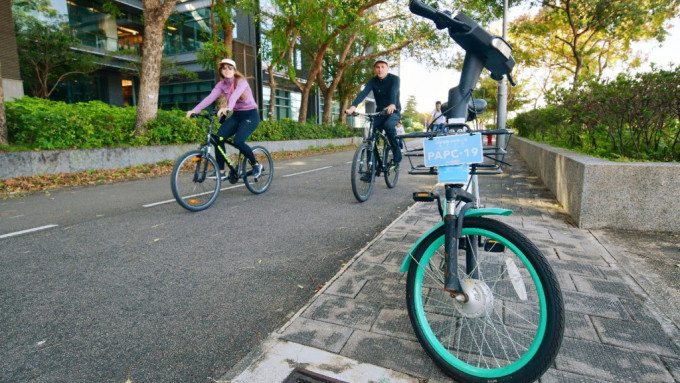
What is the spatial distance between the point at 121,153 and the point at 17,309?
8.14 m

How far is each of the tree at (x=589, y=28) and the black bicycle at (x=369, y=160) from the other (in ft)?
24.5

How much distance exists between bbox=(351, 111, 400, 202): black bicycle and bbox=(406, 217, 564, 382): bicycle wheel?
3.61 m

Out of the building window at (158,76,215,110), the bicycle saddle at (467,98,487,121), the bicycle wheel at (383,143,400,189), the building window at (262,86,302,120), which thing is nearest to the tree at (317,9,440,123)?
the building window at (262,86,302,120)

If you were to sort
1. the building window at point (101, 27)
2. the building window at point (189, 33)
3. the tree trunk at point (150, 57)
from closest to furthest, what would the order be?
the tree trunk at point (150, 57)
the building window at point (101, 27)
the building window at point (189, 33)

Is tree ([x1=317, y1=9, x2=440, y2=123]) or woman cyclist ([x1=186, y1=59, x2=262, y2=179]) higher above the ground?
tree ([x1=317, y1=9, x2=440, y2=123])

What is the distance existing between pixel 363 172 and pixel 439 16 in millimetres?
3967

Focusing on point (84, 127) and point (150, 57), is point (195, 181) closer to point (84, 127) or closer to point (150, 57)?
point (84, 127)

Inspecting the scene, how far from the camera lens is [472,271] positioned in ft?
6.37

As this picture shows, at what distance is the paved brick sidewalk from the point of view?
181 cm

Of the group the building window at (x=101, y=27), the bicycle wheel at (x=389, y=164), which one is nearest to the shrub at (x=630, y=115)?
the bicycle wheel at (x=389, y=164)

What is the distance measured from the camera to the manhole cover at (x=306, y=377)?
176cm

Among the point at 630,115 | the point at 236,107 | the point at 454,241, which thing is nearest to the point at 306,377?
the point at 454,241

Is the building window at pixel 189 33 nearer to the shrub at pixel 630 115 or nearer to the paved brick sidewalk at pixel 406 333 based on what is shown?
the shrub at pixel 630 115

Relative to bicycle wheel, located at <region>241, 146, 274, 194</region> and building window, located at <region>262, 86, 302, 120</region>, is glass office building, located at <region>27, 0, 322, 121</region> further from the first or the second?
bicycle wheel, located at <region>241, 146, 274, 194</region>
